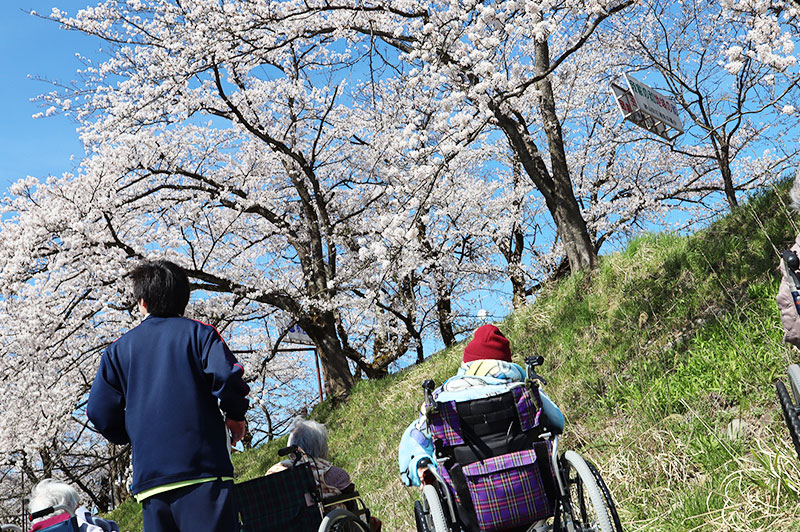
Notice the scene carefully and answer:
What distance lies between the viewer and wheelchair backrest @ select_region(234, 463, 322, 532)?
2.86 m

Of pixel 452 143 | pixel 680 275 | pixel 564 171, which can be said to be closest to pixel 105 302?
pixel 452 143

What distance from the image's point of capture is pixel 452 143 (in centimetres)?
608

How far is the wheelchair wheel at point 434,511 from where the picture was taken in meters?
2.40

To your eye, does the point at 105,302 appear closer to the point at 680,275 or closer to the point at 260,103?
the point at 260,103

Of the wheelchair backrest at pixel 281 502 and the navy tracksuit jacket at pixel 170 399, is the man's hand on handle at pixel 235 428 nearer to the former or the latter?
the navy tracksuit jacket at pixel 170 399

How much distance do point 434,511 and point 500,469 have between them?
30 centimetres

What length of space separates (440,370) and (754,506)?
4.84 m

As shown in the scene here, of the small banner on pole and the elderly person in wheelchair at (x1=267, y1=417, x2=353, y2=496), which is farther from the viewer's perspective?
the small banner on pole

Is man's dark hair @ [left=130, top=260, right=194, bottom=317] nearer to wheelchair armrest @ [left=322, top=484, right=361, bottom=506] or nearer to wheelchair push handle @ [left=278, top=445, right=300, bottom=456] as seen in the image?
wheelchair push handle @ [left=278, top=445, right=300, bottom=456]

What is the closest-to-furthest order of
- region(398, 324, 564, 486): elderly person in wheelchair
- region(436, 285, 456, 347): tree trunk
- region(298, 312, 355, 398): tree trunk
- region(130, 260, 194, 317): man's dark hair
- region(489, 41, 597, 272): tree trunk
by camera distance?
region(130, 260, 194, 317): man's dark hair
region(398, 324, 564, 486): elderly person in wheelchair
region(489, 41, 597, 272): tree trunk
region(298, 312, 355, 398): tree trunk
region(436, 285, 456, 347): tree trunk

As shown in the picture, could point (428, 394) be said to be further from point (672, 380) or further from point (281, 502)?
point (672, 380)

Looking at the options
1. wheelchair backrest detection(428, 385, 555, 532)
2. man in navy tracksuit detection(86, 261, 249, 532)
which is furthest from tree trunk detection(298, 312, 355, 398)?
man in navy tracksuit detection(86, 261, 249, 532)

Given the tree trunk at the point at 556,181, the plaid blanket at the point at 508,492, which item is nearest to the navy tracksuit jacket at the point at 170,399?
the plaid blanket at the point at 508,492

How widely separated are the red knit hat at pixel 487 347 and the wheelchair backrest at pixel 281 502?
960mm
